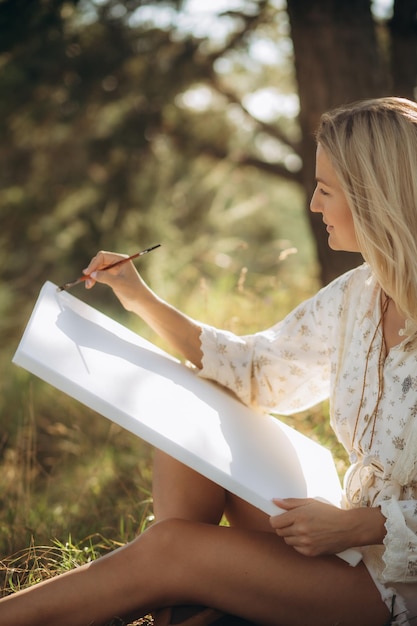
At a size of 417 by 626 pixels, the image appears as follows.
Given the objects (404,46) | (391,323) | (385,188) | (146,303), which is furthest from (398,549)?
(404,46)

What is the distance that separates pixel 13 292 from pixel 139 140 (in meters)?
1.43

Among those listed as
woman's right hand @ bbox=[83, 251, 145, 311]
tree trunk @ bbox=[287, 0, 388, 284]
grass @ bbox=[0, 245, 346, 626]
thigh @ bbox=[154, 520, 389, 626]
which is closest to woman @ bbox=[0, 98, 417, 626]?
thigh @ bbox=[154, 520, 389, 626]

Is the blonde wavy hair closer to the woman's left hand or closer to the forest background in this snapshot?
the woman's left hand

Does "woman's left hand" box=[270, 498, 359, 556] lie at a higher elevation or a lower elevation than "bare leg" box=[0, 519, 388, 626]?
higher

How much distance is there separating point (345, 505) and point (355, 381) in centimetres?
26

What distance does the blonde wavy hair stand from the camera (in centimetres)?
146

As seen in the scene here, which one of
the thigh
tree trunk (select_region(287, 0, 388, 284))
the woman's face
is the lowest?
the thigh

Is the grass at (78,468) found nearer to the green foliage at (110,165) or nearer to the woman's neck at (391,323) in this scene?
the green foliage at (110,165)

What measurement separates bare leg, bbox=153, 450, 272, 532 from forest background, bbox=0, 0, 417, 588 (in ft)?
3.20

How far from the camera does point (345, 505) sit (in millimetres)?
1570

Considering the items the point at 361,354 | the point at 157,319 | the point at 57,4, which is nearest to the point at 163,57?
the point at 57,4

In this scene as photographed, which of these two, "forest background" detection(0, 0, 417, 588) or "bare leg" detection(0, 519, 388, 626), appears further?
"forest background" detection(0, 0, 417, 588)

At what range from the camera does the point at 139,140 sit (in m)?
5.11

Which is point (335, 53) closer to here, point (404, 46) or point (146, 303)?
point (404, 46)
